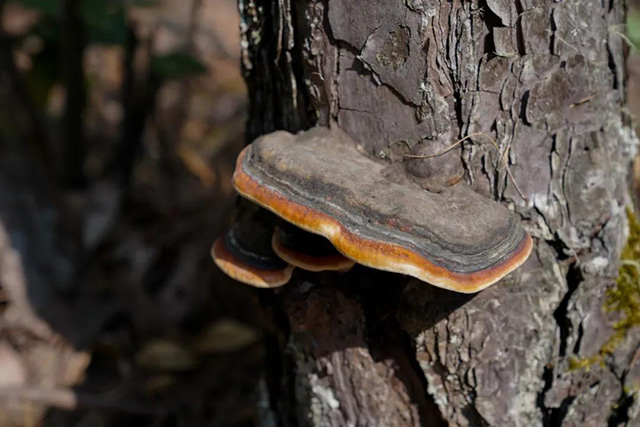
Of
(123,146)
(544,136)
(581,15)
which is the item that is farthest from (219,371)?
(581,15)

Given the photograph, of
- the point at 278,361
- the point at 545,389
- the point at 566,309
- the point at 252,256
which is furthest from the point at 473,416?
the point at 252,256

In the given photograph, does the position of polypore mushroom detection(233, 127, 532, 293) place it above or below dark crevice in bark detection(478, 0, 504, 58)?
below

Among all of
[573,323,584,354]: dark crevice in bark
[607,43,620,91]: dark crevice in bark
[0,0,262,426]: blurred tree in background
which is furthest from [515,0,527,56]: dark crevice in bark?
[0,0,262,426]: blurred tree in background

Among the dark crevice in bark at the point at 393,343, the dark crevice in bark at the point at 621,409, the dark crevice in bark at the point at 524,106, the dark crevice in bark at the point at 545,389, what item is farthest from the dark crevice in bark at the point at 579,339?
the dark crevice in bark at the point at 524,106

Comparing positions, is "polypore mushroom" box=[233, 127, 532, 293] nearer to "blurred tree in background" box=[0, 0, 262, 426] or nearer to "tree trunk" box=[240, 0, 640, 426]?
"tree trunk" box=[240, 0, 640, 426]

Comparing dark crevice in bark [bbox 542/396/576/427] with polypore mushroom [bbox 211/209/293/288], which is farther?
dark crevice in bark [bbox 542/396/576/427]

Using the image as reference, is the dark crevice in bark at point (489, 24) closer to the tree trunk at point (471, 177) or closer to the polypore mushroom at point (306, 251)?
the tree trunk at point (471, 177)

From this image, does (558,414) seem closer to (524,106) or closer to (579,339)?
(579,339)

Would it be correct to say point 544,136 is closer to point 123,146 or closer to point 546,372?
point 546,372
